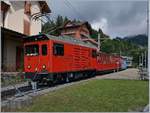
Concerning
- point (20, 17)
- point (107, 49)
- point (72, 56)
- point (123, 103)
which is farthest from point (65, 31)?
point (123, 103)

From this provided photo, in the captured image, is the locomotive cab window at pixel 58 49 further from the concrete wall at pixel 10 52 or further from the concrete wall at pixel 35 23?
the concrete wall at pixel 35 23

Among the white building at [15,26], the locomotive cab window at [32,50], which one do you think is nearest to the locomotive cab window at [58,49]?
the locomotive cab window at [32,50]

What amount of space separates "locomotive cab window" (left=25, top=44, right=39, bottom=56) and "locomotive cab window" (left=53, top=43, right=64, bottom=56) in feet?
3.66

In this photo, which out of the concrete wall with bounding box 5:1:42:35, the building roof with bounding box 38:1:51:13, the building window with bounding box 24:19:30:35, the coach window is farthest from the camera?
the building roof with bounding box 38:1:51:13

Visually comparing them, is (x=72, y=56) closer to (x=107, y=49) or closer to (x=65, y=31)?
(x=65, y=31)

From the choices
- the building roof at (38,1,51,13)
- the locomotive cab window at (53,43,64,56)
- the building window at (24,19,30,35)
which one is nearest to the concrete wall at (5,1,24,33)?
the building window at (24,19,30,35)

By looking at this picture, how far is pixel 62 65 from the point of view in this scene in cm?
1848

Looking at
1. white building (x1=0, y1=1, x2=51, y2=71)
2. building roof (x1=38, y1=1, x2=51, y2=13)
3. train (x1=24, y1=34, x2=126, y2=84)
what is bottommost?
train (x1=24, y1=34, x2=126, y2=84)

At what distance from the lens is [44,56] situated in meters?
17.3

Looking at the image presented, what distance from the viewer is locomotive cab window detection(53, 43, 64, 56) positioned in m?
17.5

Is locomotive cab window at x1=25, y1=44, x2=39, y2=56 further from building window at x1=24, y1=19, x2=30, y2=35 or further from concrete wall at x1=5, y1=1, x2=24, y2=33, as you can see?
building window at x1=24, y1=19, x2=30, y2=35

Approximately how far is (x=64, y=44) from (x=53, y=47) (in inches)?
64.2

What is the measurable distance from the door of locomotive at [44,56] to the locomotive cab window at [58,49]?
1.56 ft

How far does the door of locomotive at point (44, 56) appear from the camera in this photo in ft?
56.3
